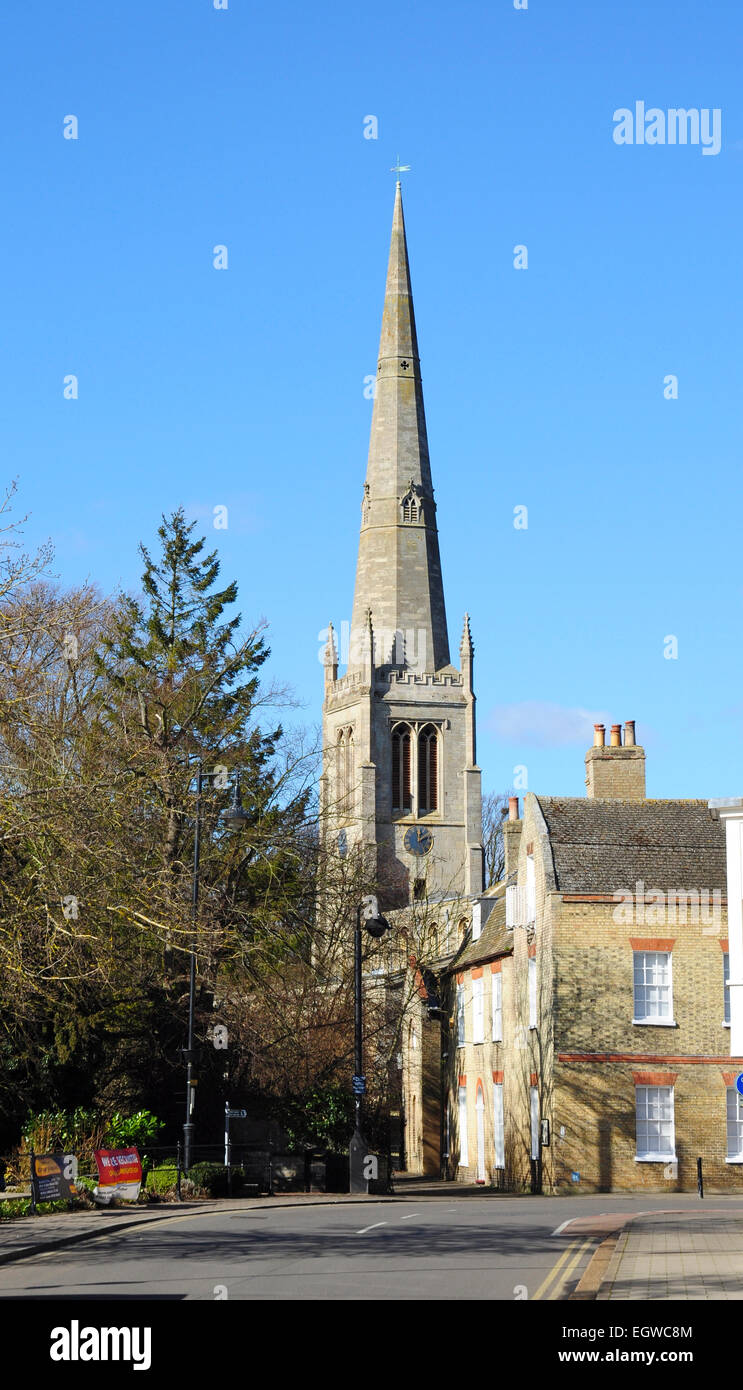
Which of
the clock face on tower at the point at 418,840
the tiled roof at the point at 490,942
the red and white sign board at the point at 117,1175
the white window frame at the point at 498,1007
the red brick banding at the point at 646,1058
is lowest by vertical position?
the red and white sign board at the point at 117,1175

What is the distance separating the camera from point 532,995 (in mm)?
40375

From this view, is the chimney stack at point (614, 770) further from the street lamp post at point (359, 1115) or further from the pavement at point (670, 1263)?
the pavement at point (670, 1263)

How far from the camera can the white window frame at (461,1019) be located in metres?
48.6

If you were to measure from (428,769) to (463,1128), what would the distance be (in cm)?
5103

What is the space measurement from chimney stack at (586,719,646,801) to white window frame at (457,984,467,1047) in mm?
8858

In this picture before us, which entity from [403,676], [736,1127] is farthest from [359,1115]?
[403,676]

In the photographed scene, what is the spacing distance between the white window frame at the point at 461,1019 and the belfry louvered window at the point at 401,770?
48.6m

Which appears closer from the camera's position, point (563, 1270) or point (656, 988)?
point (563, 1270)

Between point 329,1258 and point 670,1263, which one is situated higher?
point 670,1263

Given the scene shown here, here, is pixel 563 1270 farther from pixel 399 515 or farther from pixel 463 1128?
pixel 399 515

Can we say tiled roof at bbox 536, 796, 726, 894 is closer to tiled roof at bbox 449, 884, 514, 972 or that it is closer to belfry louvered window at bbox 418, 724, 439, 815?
tiled roof at bbox 449, 884, 514, 972

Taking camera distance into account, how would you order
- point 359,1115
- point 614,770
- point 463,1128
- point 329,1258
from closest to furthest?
point 329,1258, point 359,1115, point 614,770, point 463,1128

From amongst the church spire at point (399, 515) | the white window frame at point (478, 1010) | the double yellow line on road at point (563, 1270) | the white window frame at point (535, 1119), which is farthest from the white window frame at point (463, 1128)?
the church spire at point (399, 515)
